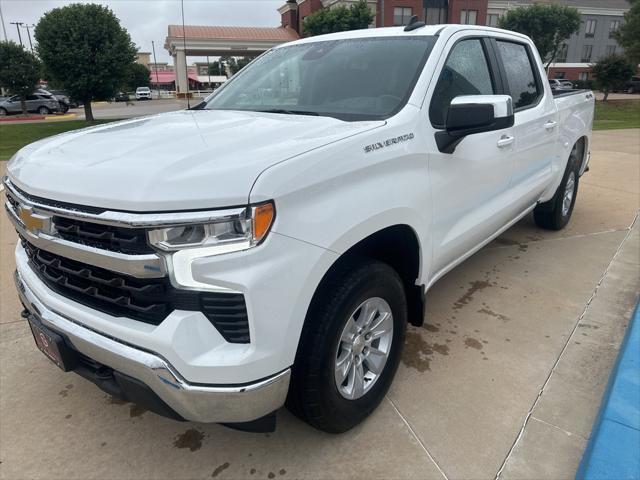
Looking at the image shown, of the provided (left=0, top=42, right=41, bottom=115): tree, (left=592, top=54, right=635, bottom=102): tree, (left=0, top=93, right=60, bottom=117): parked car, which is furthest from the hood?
(left=592, top=54, right=635, bottom=102): tree

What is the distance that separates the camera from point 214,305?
1.64 metres

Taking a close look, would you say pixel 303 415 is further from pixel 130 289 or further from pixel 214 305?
pixel 130 289

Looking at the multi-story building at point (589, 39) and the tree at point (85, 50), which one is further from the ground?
the multi-story building at point (589, 39)

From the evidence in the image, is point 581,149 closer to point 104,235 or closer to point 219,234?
point 219,234

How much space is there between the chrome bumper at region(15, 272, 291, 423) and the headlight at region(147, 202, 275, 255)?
40 cm

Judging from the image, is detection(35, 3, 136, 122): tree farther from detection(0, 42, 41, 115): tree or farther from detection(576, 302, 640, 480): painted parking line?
detection(576, 302, 640, 480): painted parking line

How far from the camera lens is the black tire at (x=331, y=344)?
76.7 inches

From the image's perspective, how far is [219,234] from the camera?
163 cm

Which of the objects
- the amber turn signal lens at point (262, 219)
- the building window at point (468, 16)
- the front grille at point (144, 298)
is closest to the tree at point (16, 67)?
the front grille at point (144, 298)

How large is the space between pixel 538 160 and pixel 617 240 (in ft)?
6.04

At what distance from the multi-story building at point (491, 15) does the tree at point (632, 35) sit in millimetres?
5765

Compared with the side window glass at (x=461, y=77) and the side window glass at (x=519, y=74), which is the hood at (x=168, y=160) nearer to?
the side window glass at (x=461, y=77)

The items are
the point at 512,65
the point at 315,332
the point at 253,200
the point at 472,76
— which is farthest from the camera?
the point at 512,65

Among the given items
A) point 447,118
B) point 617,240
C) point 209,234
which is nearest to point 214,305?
point 209,234
